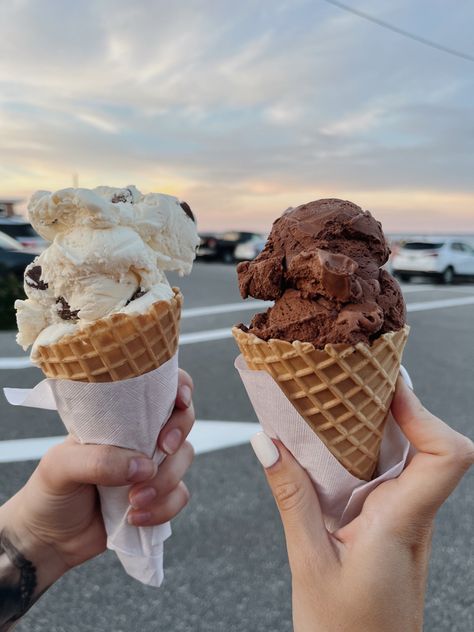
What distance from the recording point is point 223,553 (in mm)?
3766

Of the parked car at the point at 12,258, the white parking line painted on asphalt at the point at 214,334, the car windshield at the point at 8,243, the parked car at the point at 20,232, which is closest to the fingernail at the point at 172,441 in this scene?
the white parking line painted on asphalt at the point at 214,334

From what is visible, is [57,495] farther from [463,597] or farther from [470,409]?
[470,409]

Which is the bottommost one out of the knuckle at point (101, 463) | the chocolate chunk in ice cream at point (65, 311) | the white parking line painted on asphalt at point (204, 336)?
the white parking line painted on asphalt at point (204, 336)

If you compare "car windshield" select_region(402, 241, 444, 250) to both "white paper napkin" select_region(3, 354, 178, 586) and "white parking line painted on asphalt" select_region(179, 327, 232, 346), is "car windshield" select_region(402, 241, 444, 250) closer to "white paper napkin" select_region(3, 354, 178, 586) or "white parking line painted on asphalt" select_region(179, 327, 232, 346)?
"white parking line painted on asphalt" select_region(179, 327, 232, 346)

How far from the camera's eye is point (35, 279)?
2441mm

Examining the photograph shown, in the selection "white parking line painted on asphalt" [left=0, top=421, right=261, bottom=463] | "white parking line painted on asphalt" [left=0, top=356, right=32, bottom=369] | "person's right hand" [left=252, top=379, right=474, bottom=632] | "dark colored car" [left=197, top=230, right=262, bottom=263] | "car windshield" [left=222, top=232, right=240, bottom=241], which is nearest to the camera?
"person's right hand" [left=252, top=379, right=474, bottom=632]

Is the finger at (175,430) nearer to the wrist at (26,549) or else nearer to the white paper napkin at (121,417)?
the white paper napkin at (121,417)

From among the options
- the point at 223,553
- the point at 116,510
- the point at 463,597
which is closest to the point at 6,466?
the point at 223,553

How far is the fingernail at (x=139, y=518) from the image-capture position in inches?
101

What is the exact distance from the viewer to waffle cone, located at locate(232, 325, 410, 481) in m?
2.04

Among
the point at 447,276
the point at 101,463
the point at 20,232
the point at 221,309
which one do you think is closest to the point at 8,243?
the point at 20,232

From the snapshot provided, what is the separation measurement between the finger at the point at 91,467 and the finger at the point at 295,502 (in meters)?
0.62

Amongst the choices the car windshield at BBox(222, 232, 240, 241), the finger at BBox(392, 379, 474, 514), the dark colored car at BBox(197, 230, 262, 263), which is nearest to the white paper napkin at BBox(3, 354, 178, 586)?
the finger at BBox(392, 379, 474, 514)

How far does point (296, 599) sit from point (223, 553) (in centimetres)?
207
